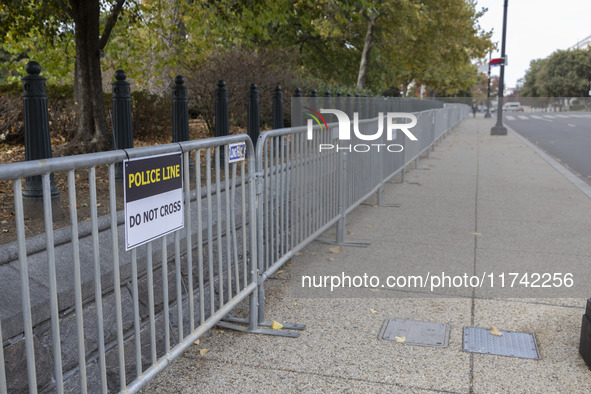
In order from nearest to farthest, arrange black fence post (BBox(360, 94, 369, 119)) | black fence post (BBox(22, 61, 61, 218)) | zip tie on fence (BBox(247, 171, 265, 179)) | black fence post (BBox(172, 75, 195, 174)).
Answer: zip tie on fence (BBox(247, 171, 265, 179)) → black fence post (BBox(22, 61, 61, 218)) → black fence post (BBox(172, 75, 195, 174)) → black fence post (BBox(360, 94, 369, 119))

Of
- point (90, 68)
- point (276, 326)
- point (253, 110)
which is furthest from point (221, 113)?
point (276, 326)

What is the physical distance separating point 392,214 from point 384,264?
2.42m

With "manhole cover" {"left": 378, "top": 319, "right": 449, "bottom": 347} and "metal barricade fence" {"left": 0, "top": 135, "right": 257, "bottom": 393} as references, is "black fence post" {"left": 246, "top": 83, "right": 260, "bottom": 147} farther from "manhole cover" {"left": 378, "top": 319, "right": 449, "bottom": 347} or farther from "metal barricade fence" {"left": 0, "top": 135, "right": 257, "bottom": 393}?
"manhole cover" {"left": 378, "top": 319, "right": 449, "bottom": 347}

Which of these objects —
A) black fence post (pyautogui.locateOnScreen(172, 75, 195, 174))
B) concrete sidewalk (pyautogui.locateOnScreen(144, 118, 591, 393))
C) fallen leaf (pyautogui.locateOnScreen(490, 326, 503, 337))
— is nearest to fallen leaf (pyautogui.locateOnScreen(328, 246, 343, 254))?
concrete sidewalk (pyautogui.locateOnScreen(144, 118, 591, 393))

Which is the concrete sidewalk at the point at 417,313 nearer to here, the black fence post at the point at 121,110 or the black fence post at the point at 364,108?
the black fence post at the point at 121,110

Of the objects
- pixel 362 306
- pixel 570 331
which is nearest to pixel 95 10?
pixel 362 306

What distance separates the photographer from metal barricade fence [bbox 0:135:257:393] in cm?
223

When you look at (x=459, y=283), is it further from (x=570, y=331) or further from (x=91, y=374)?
(x=91, y=374)

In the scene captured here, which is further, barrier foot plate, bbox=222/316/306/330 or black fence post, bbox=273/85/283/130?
black fence post, bbox=273/85/283/130

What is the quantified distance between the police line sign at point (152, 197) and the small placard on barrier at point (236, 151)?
768 millimetres

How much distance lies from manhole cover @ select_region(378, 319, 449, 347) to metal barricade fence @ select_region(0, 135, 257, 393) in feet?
3.11

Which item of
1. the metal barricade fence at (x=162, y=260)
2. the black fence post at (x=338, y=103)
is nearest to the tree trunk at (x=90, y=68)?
the metal barricade fence at (x=162, y=260)

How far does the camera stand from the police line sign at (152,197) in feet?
8.58

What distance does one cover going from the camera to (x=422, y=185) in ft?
35.3
